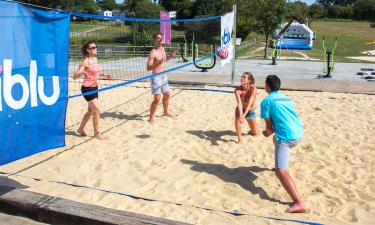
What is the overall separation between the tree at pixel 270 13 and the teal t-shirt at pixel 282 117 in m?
17.4

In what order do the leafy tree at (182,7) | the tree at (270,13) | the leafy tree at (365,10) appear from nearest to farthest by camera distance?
the tree at (270,13) → the leafy tree at (182,7) → the leafy tree at (365,10)

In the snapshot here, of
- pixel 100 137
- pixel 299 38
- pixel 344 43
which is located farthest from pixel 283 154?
pixel 344 43

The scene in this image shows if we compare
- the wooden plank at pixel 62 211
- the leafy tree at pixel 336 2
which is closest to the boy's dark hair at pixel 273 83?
the wooden plank at pixel 62 211

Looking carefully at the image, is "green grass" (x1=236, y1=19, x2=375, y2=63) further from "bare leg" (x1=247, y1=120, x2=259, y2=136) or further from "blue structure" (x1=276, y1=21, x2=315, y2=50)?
"bare leg" (x1=247, y1=120, x2=259, y2=136)

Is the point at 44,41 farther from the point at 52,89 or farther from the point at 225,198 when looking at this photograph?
the point at 225,198

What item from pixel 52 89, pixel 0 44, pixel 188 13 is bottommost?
pixel 52 89

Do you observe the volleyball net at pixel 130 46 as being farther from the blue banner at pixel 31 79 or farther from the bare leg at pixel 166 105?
the blue banner at pixel 31 79

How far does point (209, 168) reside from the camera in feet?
15.3

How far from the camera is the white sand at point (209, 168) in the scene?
145 inches

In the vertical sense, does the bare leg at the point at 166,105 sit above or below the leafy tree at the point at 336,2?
below

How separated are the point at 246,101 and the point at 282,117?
2047mm

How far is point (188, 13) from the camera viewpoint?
169 feet

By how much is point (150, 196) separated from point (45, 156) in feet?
6.10

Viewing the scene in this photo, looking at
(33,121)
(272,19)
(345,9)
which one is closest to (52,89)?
(33,121)
